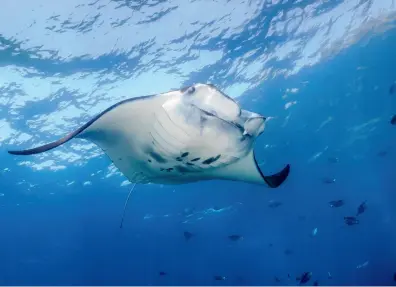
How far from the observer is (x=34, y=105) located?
1239 centimetres

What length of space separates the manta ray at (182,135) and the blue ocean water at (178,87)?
6186 mm

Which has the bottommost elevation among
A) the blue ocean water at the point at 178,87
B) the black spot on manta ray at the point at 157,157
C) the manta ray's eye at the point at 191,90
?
the blue ocean water at the point at 178,87

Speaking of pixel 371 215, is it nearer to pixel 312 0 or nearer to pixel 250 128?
pixel 312 0

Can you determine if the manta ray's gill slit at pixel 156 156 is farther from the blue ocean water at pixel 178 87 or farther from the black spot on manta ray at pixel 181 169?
the blue ocean water at pixel 178 87

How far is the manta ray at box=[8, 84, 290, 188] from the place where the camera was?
3207 mm

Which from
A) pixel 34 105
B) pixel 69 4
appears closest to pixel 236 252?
pixel 34 105

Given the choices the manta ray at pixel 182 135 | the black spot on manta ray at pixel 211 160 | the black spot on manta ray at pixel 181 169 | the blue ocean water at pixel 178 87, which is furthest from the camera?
the blue ocean water at pixel 178 87

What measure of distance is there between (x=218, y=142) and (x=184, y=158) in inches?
26.3

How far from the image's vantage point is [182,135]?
3.58 meters

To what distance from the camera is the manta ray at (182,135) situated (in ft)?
10.5

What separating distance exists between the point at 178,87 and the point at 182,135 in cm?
911

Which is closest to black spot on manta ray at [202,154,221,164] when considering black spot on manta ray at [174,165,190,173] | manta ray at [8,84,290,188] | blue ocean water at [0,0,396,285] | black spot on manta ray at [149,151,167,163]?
manta ray at [8,84,290,188]

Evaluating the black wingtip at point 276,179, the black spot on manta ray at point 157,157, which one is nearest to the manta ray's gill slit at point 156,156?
the black spot on manta ray at point 157,157

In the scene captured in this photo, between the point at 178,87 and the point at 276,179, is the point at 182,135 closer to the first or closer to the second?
the point at 276,179
